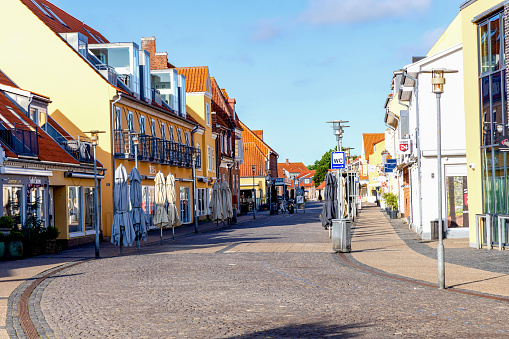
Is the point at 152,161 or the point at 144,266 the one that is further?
the point at 152,161

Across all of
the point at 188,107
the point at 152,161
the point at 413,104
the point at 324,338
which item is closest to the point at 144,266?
the point at 324,338

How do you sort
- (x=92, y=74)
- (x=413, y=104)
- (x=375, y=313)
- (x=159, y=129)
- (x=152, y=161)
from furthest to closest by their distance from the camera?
(x=159, y=129) < (x=152, y=161) < (x=92, y=74) < (x=413, y=104) < (x=375, y=313)

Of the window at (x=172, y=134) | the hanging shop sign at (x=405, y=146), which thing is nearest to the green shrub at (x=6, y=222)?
the hanging shop sign at (x=405, y=146)

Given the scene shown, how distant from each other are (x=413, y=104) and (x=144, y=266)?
656 inches

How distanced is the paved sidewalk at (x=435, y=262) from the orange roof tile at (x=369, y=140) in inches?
3066

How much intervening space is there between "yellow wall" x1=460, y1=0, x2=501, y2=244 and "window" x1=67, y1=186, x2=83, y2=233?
49.6 ft

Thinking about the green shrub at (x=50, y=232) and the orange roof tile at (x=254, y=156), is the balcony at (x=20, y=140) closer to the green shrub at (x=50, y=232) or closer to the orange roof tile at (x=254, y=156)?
the green shrub at (x=50, y=232)

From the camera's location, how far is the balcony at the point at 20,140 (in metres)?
23.1

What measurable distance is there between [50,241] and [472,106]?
13.7 meters

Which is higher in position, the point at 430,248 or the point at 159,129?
the point at 159,129

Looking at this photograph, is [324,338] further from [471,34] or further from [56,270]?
[471,34]

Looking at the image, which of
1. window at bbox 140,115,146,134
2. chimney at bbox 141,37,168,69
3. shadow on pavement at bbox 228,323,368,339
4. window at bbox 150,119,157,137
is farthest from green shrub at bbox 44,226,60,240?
chimney at bbox 141,37,168,69

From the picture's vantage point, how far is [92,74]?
32.1 meters

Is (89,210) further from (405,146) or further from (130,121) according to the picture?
(405,146)
